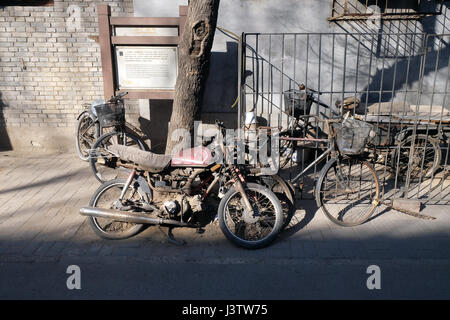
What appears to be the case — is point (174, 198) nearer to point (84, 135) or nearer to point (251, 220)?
point (251, 220)

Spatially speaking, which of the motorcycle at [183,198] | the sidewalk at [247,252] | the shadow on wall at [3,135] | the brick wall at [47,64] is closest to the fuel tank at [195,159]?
the motorcycle at [183,198]

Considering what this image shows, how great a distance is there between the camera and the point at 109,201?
4.98 metres

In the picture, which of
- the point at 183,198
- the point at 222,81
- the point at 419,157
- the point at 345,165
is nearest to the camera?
the point at 183,198

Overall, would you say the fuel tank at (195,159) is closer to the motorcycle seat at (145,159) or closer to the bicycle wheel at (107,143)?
the motorcycle seat at (145,159)

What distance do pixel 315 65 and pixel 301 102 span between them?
1630 millimetres

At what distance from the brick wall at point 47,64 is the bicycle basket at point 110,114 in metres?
1.60

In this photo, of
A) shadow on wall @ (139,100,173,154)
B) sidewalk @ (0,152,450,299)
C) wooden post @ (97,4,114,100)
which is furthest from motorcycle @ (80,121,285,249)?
shadow on wall @ (139,100,173,154)

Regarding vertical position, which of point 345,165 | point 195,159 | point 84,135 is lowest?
point 345,165

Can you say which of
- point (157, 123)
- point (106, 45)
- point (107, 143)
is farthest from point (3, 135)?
point (106, 45)

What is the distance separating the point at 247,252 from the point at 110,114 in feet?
11.0

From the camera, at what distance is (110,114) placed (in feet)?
21.9

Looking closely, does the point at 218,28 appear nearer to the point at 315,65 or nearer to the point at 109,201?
the point at 315,65
